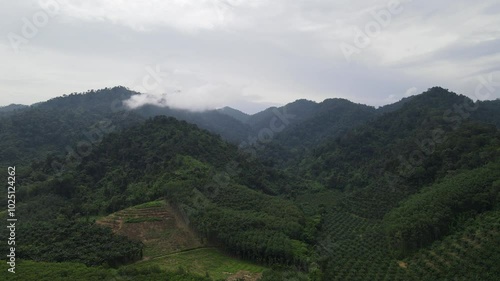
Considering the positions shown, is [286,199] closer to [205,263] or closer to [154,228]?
[154,228]

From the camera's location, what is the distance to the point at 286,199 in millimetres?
74375

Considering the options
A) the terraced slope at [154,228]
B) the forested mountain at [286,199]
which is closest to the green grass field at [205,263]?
the forested mountain at [286,199]

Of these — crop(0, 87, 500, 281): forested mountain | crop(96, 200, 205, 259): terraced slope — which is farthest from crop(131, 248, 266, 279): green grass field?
crop(96, 200, 205, 259): terraced slope

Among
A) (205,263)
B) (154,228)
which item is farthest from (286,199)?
(205,263)

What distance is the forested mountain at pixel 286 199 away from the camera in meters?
36.1

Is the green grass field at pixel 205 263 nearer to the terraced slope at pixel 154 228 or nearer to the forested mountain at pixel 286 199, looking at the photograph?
the forested mountain at pixel 286 199

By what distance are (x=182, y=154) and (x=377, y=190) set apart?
38806 mm

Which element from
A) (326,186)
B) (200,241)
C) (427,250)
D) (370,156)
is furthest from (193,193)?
(370,156)

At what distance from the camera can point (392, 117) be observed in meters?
121

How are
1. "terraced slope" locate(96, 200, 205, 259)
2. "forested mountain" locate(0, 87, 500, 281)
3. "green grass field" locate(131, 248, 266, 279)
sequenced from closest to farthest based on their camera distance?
1. "forested mountain" locate(0, 87, 500, 281)
2. "green grass field" locate(131, 248, 266, 279)
3. "terraced slope" locate(96, 200, 205, 259)

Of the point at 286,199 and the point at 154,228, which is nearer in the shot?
the point at 154,228

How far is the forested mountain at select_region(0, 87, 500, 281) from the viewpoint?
36094mm

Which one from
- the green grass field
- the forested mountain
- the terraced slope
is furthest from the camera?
the terraced slope

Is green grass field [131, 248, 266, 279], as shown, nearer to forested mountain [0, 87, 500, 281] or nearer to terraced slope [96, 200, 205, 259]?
forested mountain [0, 87, 500, 281]
